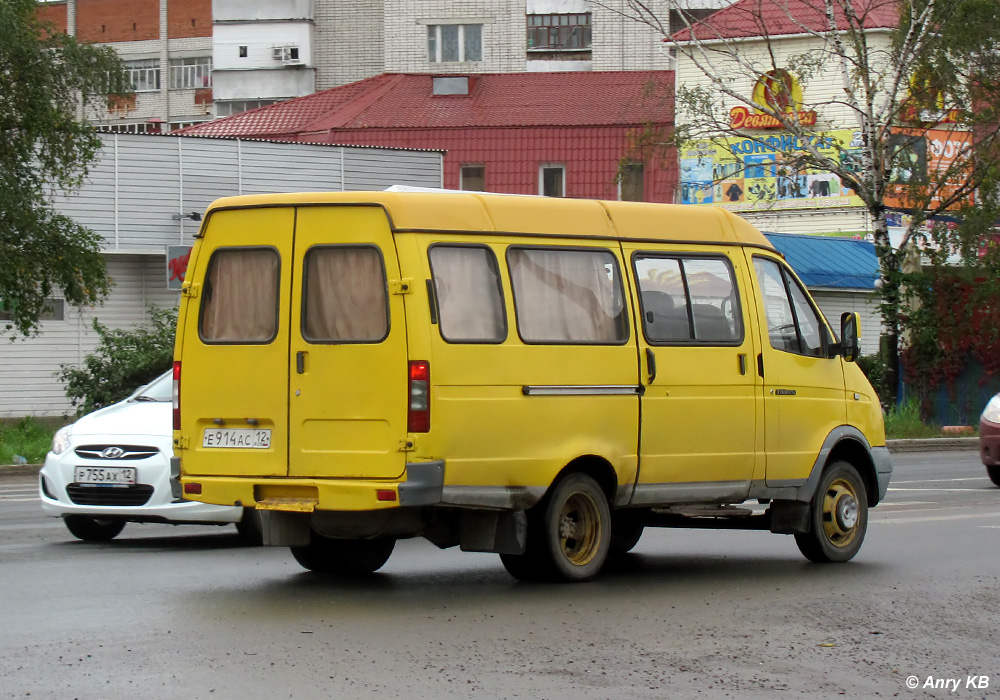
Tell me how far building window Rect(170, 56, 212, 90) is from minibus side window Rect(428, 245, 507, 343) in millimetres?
74196

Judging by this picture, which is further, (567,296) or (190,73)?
(190,73)

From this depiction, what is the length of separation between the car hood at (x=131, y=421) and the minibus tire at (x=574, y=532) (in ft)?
12.4

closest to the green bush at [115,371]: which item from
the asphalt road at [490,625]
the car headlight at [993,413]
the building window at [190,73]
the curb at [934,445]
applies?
the curb at [934,445]

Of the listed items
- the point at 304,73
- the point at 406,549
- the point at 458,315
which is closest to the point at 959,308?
the point at 406,549

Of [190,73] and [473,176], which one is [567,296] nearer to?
[473,176]

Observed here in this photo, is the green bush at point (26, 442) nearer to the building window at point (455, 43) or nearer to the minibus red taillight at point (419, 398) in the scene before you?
the minibus red taillight at point (419, 398)

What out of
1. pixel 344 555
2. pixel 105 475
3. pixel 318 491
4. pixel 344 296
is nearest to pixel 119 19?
pixel 105 475

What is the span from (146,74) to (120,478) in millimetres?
74087

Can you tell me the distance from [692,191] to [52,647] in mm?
38311

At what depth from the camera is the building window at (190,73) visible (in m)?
81.1

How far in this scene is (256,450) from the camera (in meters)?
9.33

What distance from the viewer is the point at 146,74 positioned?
8256 cm

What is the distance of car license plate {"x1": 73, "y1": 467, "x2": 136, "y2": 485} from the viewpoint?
1186cm

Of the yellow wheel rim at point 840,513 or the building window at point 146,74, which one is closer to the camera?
the yellow wheel rim at point 840,513
